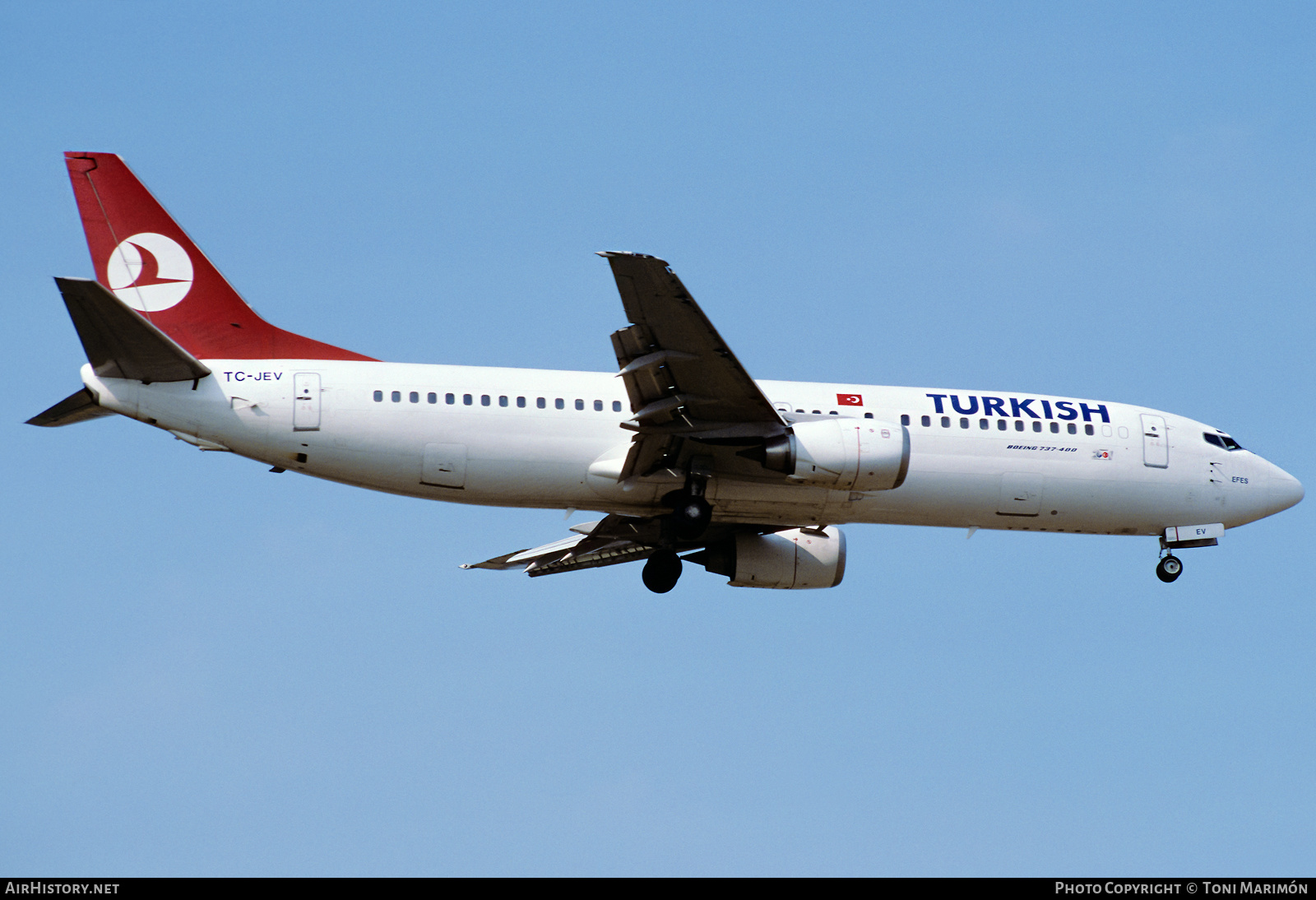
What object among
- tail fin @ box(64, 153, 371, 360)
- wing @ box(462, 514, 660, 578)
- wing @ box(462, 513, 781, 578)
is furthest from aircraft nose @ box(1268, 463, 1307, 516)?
tail fin @ box(64, 153, 371, 360)

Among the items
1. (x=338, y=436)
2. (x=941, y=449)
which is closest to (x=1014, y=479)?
(x=941, y=449)

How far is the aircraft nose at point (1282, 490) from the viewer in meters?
29.7

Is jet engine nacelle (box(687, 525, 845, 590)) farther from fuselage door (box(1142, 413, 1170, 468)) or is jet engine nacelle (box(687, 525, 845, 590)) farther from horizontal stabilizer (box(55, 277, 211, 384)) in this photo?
horizontal stabilizer (box(55, 277, 211, 384))

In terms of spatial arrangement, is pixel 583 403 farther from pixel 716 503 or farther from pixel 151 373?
pixel 151 373

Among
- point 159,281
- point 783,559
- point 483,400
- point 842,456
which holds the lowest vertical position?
point 783,559

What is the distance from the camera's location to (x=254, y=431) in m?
25.0

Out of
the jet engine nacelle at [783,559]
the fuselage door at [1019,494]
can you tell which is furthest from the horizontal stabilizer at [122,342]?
the fuselage door at [1019,494]

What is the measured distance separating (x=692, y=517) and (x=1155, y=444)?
9.43m

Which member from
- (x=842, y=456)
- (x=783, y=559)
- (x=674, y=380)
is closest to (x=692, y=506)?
(x=674, y=380)

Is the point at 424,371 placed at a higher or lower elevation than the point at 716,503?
higher

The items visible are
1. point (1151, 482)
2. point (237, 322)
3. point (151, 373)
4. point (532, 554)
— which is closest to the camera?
point (151, 373)

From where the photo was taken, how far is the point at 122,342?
2406 cm

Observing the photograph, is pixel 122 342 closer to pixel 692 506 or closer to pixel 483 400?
pixel 483 400

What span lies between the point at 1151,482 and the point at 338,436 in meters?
15.1
